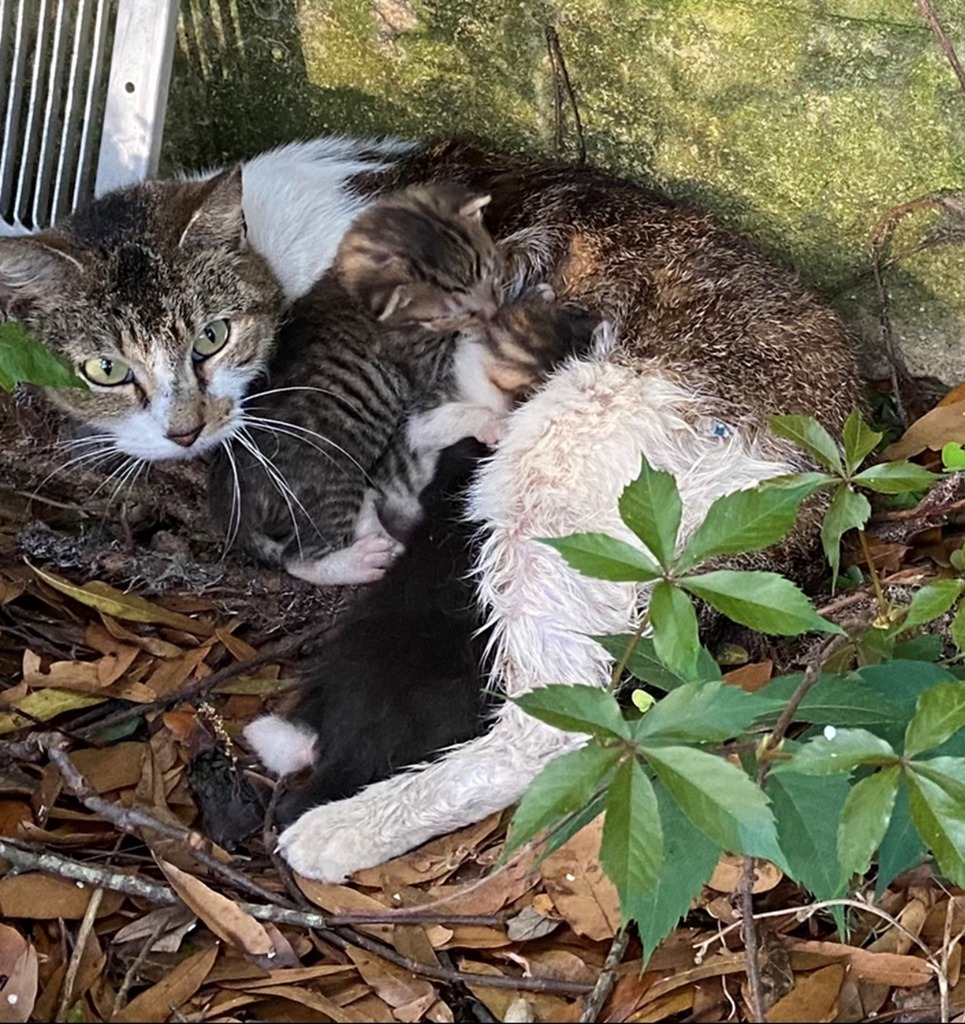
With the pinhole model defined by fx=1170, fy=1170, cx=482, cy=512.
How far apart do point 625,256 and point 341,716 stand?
1.14m

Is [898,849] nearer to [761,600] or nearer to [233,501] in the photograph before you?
[761,600]

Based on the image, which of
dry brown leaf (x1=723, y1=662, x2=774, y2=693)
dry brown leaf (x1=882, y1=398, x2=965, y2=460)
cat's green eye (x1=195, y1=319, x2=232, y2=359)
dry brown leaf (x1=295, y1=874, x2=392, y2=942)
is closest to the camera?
dry brown leaf (x1=295, y1=874, x2=392, y2=942)

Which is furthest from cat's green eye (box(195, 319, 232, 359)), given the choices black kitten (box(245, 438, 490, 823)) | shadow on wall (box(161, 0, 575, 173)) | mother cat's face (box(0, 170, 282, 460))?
shadow on wall (box(161, 0, 575, 173))

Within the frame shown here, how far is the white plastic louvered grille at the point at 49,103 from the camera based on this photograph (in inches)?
107

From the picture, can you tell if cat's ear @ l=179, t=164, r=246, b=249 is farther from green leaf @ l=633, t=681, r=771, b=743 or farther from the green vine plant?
green leaf @ l=633, t=681, r=771, b=743

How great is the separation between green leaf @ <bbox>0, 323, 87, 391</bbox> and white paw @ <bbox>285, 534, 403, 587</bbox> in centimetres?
86

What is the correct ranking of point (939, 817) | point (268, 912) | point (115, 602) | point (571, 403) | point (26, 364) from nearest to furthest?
point (939, 817) < point (26, 364) < point (268, 912) < point (571, 403) < point (115, 602)

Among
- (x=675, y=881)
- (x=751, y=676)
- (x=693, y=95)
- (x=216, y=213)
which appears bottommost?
(x=751, y=676)

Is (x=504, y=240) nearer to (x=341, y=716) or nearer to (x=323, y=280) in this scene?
(x=323, y=280)

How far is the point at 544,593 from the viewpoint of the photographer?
222 cm

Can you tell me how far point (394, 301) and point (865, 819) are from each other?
60.6 inches

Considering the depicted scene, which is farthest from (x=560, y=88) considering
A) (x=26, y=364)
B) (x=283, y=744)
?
(x=283, y=744)

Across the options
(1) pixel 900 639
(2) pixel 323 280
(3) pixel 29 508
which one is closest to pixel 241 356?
(2) pixel 323 280

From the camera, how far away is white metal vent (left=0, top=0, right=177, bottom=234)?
266 centimetres
